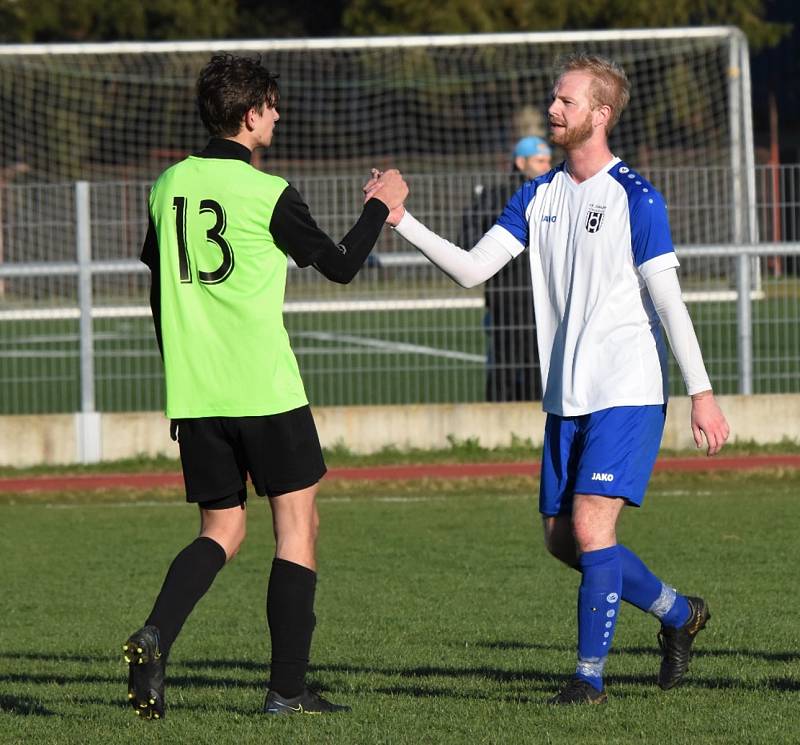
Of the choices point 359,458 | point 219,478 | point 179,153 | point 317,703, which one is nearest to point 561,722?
point 317,703

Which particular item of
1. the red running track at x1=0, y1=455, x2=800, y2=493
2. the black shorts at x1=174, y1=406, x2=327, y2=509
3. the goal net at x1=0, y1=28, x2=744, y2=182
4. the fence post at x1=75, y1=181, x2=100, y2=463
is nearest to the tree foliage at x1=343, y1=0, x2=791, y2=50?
the goal net at x1=0, y1=28, x2=744, y2=182

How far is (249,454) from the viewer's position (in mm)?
5406

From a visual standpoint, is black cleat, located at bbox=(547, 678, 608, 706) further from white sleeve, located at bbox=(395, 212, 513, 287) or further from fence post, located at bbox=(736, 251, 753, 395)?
fence post, located at bbox=(736, 251, 753, 395)

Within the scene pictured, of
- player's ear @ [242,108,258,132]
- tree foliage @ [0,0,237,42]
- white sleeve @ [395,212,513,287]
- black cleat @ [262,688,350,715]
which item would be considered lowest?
black cleat @ [262,688,350,715]

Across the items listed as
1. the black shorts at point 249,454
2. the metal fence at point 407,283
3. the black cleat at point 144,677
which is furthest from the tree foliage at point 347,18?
the black cleat at point 144,677

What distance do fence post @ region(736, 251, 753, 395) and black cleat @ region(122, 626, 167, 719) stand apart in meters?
8.63

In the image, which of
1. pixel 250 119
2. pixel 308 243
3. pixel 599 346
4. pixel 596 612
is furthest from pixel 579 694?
pixel 250 119

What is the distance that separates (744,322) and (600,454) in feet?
25.4

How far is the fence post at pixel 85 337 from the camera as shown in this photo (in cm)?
1292

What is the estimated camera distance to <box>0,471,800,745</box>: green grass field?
5.32m

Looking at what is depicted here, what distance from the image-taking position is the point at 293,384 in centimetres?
543

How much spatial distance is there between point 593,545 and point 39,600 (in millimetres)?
3526

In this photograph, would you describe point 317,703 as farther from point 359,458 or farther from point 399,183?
point 359,458

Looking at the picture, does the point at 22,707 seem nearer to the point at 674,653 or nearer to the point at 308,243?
the point at 308,243
